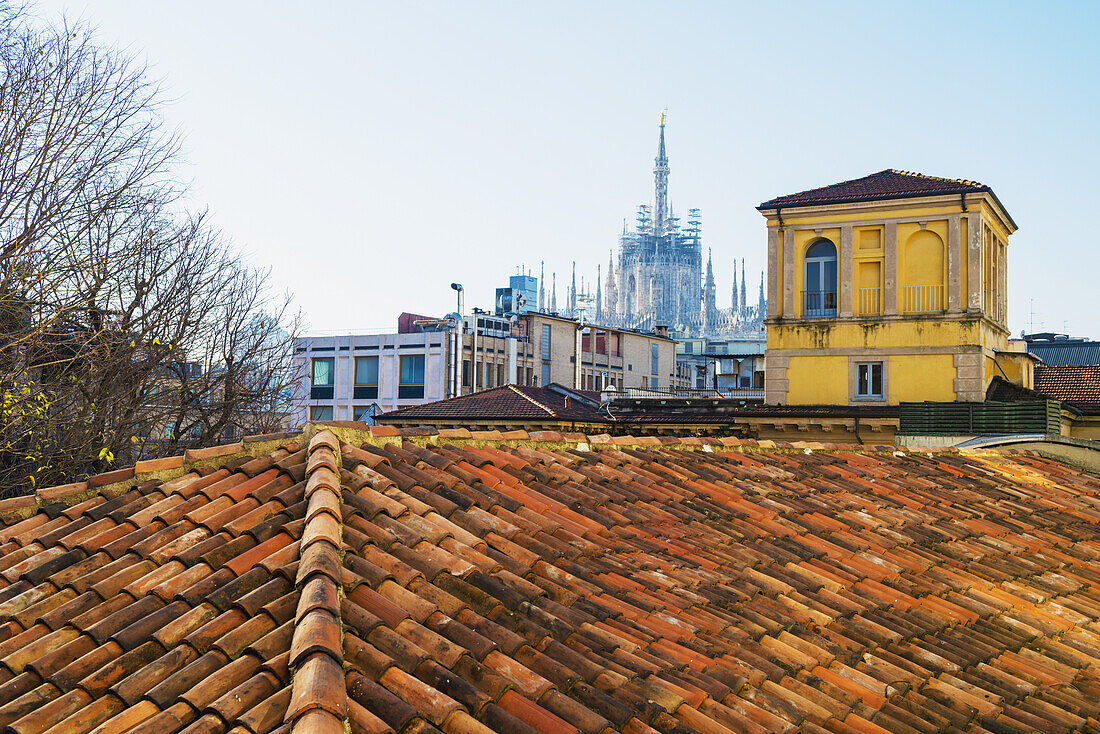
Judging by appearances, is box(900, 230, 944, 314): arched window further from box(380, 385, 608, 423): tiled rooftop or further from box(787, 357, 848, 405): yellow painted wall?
box(380, 385, 608, 423): tiled rooftop

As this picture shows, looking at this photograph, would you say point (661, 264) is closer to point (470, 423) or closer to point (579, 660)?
point (470, 423)

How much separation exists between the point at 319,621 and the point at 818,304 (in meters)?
33.7

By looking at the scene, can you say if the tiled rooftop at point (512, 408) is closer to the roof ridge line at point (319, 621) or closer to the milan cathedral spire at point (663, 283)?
the roof ridge line at point (319, 621)

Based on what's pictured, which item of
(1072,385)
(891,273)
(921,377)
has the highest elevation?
(891,273)

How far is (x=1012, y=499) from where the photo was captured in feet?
33.4

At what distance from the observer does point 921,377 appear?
3316cm

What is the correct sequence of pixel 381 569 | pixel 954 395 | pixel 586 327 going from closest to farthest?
pixel 381 569
pixel 954 395
pixel 586 327

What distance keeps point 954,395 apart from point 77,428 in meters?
26.7

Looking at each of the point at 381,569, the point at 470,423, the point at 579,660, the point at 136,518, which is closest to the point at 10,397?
the point at 136,518

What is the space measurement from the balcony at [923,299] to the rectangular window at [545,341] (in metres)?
32.3

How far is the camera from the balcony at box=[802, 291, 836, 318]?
35062mm

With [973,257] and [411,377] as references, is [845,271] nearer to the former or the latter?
[973,257]

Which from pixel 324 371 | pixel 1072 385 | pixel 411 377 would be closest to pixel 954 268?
pixel 1072 385

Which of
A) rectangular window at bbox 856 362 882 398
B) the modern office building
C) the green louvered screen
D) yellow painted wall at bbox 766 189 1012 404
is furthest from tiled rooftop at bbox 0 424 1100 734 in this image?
the modern office building
